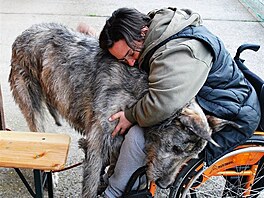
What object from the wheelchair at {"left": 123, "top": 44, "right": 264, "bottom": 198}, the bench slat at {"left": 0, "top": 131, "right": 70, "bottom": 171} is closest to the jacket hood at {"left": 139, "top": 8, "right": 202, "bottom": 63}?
the wheelchair at {"left": 123, "top": 44, "right": 264, "bottom": 198}

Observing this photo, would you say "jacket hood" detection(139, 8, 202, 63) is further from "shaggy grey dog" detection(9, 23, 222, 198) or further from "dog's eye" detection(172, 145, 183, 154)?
"dog's eye" detection(172, 145, 183, 154)

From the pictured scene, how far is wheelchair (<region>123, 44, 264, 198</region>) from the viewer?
2.70m

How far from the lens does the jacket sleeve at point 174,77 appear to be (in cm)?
245

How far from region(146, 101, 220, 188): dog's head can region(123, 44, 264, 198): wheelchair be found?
0.07 metres

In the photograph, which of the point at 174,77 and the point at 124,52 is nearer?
the point at 174,77

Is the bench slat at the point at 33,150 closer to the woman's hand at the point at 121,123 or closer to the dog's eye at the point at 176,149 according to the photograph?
the woman's hand at the point at 121,123

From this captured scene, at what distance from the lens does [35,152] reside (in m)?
2.62

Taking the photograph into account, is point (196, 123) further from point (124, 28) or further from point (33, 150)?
point (33, 150)

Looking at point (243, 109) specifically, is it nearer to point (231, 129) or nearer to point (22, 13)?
point (231, 129)

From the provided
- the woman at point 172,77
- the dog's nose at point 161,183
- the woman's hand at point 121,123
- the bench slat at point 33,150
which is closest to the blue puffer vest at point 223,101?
the woman at point 172,77

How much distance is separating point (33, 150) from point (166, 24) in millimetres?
1128

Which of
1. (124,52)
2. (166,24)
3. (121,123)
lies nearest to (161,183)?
(121,123)

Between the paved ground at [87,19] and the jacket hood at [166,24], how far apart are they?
1720 millimetres

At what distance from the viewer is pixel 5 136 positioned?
2775mm
